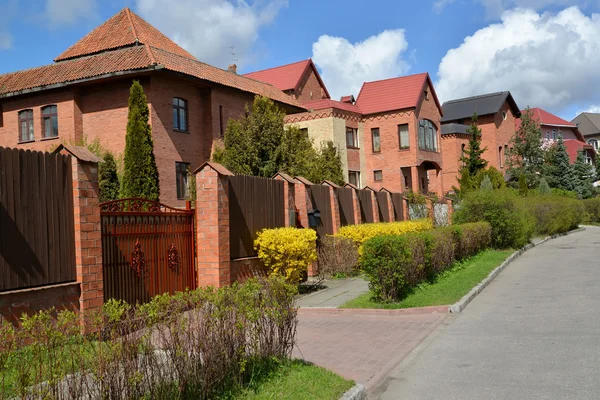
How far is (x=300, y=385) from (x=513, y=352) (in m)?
3.51

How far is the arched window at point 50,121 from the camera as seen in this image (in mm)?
26031

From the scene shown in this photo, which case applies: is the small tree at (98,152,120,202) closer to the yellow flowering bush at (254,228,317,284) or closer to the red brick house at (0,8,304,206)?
the red brick house at (0,8,304,206)

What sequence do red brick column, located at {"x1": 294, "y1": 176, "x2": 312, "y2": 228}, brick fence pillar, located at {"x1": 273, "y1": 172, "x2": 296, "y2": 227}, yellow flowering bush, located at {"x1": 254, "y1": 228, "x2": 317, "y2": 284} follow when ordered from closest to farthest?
yellow flowering bush, located at {"x1": 254, "y1": 228, "x2": 317, "y2": 284} < brick fence pillar, located at {"x1": 273, "y1": 172, "x2": 296, "y2": 227} < red brick column, located at {"x1": 294, "y1": 176, "x2": 312, "y2": 228}

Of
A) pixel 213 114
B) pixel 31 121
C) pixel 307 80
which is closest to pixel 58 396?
pixel 213 114

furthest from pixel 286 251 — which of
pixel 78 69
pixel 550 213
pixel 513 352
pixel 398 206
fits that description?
pixel 550 213

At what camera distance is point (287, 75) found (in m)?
42.2

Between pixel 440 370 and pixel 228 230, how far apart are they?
603 cm

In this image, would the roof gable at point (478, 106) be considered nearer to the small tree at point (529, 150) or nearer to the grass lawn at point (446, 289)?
the small tree at point (529, 150)

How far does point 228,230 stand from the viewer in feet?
39.8

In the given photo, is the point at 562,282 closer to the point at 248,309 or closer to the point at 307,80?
the point at 248,309

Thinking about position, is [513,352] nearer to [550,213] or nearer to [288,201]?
[288,201]

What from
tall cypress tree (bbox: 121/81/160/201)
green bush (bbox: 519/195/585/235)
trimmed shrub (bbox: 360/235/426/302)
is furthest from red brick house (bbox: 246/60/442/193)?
trimmed shrub (bbox: 360/235/426/302)

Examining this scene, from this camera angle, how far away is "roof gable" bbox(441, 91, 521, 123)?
56609mm

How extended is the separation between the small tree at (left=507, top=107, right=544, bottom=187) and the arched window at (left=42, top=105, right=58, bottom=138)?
38.3m
